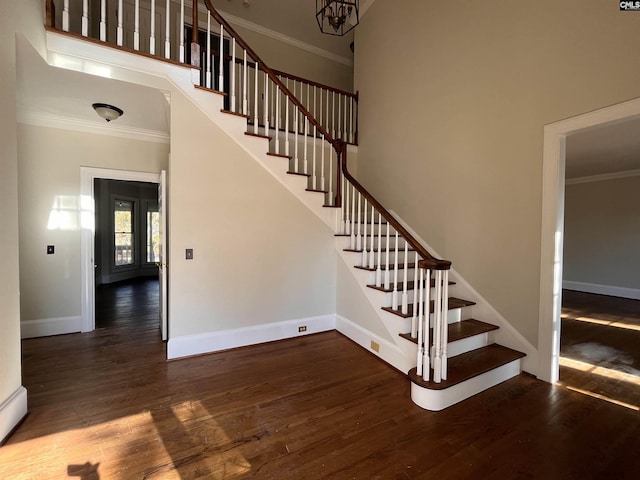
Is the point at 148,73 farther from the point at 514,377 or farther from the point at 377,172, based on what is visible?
the point at 514,377

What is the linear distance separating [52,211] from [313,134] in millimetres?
3461

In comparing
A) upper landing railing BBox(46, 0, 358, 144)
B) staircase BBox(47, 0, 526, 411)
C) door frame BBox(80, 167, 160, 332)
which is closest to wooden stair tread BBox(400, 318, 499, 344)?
staircase BBox(47, 0, 526, 411)

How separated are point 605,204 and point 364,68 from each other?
594 cm

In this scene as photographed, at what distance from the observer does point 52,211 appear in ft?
11.3

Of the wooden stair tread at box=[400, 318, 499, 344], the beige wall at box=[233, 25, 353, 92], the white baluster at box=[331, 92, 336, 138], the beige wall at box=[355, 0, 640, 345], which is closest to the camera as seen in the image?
the beige wall at box=[355, 0, 640, 345]

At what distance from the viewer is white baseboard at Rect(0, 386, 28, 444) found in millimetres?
1761

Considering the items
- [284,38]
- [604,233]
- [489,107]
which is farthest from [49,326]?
[604,233]

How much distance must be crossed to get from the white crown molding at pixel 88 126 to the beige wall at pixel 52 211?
0.06 metres

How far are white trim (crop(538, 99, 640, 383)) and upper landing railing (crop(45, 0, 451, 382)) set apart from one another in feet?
3.07

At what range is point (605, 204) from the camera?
6.06 metres

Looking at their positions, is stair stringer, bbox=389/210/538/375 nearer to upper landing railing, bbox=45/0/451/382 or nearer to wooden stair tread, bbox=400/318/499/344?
wooden stair tread, bbox=400/318/499/344

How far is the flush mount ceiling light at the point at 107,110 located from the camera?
297 centimetres

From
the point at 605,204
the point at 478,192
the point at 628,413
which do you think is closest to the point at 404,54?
the point at 478,192

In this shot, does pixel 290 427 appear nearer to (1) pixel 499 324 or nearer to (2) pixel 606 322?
(1) pixel 499 324
